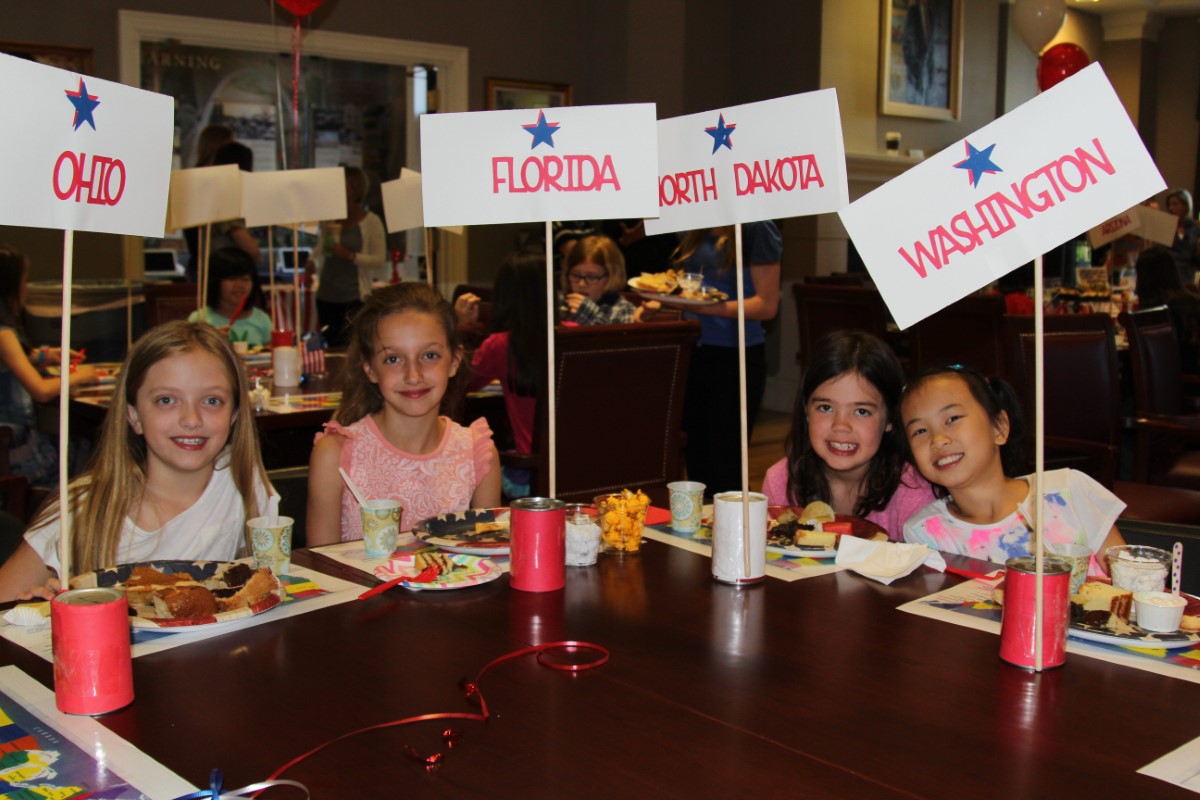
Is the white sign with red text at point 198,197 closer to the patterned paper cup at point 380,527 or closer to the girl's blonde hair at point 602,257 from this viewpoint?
the girl's blonde hair at point 602,257

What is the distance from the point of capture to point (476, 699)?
44.9 inches

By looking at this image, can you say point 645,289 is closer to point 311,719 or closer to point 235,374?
point 235,374

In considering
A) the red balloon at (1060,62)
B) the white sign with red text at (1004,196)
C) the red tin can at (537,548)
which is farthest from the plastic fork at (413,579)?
the red balloon at (1060,62)

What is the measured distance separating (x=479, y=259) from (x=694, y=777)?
6728mm

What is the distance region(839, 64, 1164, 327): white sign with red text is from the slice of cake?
42cm

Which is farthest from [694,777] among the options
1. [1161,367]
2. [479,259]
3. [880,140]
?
[880,140]

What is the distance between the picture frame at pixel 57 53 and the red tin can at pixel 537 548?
5060 mm

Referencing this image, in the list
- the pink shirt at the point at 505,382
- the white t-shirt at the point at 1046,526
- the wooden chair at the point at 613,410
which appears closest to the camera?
the white t-shirt at the point at 1046,526

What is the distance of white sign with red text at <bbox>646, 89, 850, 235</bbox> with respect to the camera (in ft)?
4.99

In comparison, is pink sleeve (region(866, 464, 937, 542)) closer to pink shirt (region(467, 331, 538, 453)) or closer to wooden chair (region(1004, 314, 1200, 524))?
pink shirt (region(467, 331, 538, 453))

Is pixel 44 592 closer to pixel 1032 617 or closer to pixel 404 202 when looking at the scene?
pixel 1032 617

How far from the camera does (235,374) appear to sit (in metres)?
1.88

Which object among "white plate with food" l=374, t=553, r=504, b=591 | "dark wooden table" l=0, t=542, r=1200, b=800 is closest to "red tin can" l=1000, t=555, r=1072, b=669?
"dark wooden table" l=0, t=542, r=1200, b=800

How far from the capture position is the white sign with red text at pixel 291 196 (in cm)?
364
